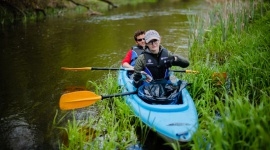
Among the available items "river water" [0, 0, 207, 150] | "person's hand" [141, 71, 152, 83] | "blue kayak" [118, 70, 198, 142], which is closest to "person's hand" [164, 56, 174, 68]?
"person's hand" [141, 71, 152, 83]

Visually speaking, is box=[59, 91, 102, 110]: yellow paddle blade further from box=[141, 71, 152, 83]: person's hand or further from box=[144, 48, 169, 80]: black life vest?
box=[144, 48, 169, 80]: black life vest

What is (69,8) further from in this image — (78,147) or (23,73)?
(78,147)

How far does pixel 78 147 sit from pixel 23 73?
362 cm

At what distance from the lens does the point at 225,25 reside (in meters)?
5.50

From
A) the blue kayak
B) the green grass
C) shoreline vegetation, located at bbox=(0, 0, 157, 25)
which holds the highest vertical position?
shoreline vegetation, located at bbox=(0, 0, 157, 25)

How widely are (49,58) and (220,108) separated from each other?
5801mm

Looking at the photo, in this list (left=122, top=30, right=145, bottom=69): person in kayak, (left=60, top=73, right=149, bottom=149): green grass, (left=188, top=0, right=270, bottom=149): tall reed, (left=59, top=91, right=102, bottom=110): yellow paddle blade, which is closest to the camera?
(left=188, top=0, right=270, bottom=149): tall reed

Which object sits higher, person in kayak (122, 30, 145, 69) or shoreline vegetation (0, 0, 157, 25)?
shoreline vegetation (0, 0, 157, 25)

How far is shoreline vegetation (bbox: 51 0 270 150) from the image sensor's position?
2096mm

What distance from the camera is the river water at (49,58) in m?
3.60

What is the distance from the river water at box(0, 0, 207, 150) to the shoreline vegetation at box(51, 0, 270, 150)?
18.8 inches

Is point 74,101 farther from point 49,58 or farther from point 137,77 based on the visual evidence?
point 49,58

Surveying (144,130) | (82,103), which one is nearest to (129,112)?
(144,130)

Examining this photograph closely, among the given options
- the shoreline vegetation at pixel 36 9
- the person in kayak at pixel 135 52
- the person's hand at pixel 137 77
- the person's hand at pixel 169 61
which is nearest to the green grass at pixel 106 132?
the person's hand at pixel 137 77
